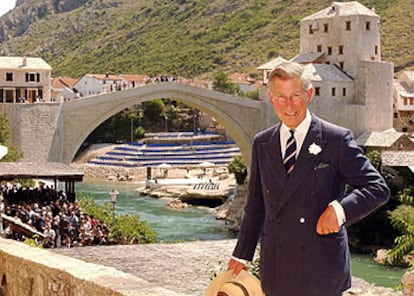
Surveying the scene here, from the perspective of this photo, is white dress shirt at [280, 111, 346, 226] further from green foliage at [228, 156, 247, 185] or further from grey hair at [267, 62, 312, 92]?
green foliage at [228, 156, 247, 185]

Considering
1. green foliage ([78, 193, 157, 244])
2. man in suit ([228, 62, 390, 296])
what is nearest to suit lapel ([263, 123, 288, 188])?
man in suit ([228, 62, 390, 296])

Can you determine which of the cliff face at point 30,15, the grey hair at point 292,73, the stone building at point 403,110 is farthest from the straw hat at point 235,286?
the cliff face at point 30,15

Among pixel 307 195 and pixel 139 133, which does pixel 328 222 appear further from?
pixel 139 133

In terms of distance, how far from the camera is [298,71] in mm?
3006

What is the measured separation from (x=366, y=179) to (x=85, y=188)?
41.3m

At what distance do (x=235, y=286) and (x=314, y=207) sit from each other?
1.42 feet

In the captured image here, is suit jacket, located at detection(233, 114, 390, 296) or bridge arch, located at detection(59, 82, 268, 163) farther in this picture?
bridge arch, located at detection(59, 82, 268, 163)

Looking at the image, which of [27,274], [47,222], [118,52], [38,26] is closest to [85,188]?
[47,222]

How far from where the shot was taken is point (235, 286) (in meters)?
3.12

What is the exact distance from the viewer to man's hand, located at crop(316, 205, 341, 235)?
9.45ft

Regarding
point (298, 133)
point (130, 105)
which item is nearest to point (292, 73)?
point (298, 133)

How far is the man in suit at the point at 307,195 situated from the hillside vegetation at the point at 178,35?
5918 centimetres

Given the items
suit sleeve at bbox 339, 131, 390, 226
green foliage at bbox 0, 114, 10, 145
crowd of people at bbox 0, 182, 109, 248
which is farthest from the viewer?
green foliage at bbox 0, 114, 10, 145

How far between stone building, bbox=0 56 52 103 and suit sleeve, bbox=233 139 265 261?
33.0 metres
